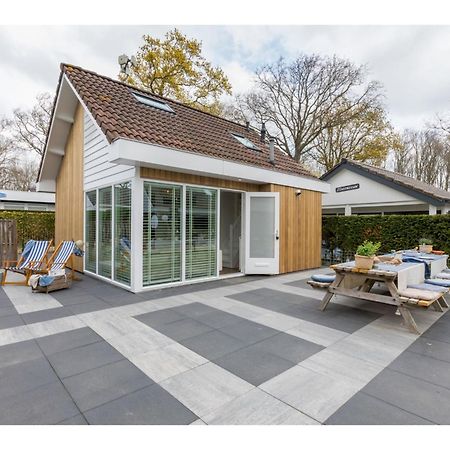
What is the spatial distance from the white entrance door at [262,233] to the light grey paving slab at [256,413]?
517 cm

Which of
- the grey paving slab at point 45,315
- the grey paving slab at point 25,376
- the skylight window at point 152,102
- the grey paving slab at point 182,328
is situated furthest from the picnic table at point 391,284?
the skylight window at point 152,102

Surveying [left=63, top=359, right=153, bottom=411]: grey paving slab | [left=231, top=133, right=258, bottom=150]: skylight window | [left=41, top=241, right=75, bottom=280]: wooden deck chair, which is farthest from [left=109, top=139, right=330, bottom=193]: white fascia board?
[left=63, top=359, right=153, bottom=411]: grey paving slab

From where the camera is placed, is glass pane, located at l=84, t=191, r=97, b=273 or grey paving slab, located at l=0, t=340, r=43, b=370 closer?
grey paving slab, located at l=0, t=340, r=43, b=370

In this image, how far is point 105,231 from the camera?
660 centimetres

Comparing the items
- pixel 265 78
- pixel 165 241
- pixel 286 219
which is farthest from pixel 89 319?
pixel 265 78

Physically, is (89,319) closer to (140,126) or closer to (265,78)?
(140,126)

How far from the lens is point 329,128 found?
1809cm

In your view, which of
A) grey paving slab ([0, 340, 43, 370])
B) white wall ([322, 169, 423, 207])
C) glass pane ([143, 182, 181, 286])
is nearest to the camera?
grey paving slab ([0, 340, 43, 370])

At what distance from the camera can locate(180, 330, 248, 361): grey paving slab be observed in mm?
2998

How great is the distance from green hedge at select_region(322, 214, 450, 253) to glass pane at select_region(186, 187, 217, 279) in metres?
5.03

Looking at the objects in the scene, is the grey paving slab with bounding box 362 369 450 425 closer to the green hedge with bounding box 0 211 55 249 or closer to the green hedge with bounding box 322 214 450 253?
the green hedge with bounding box 322 214 450 253

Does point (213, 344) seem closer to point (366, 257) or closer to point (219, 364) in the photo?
point (219, 364)

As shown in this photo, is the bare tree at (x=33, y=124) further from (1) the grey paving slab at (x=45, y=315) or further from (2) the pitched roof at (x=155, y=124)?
(1) the grey paving slab at (x=45, y=315)

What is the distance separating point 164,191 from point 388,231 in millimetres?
6727
